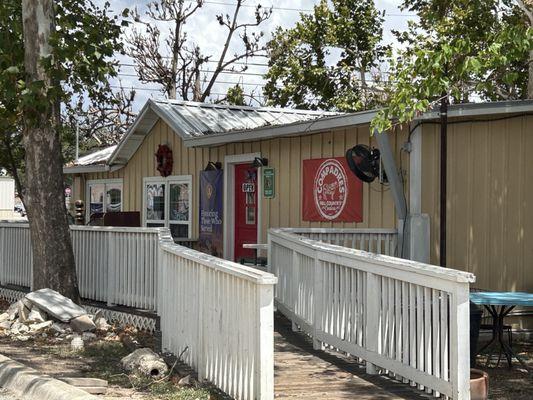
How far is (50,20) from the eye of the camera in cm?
1054

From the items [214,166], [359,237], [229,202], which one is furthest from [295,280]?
[214,166]

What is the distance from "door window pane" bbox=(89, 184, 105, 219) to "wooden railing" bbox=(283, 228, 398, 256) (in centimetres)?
944

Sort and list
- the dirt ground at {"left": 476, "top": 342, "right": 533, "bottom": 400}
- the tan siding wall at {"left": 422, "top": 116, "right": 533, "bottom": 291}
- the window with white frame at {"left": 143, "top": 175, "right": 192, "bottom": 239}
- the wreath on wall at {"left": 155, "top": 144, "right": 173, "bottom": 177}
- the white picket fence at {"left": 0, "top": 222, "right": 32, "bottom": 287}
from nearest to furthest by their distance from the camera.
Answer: the dirt ground at {"left": 476, "top": 342, "right": 533, "bottom": 400}
the tan siding wall at {"left": 422, "top": 116, "right": 533, "bottom": 291}
the white picket fence at {"left": 0, "top": 222, "right": 32, "bottom": 287}
the window with white frame at {"left": 143, "top": 175, "right": 192, "bottom": 239}
the wreath on wall at {"left": 155, "top": 144, "right": 173, "bottom": 177}

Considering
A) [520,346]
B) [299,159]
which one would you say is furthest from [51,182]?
[520,346]

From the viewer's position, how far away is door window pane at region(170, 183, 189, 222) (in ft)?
48.9

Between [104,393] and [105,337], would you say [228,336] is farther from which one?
[105,337]

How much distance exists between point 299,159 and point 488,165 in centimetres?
319

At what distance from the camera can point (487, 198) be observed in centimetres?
951

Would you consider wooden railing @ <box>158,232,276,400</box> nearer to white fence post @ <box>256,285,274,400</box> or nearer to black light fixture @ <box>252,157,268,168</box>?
white fence post @ <box>256,285,274,400</box>

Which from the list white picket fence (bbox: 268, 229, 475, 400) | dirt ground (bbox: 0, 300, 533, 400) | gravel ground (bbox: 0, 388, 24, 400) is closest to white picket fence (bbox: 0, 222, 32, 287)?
dirt ground (bbox: 0, 300, 533, 400)

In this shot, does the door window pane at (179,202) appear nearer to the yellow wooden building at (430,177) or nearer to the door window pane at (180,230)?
the door window pane at (180,230)

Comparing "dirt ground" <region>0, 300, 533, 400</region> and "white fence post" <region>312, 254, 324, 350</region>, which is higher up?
"white fence post" <region>312, 254, 324, 350</region>

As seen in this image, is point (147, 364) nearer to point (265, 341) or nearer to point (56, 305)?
point (265, 341)

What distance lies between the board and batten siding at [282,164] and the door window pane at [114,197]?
1.01 ft
